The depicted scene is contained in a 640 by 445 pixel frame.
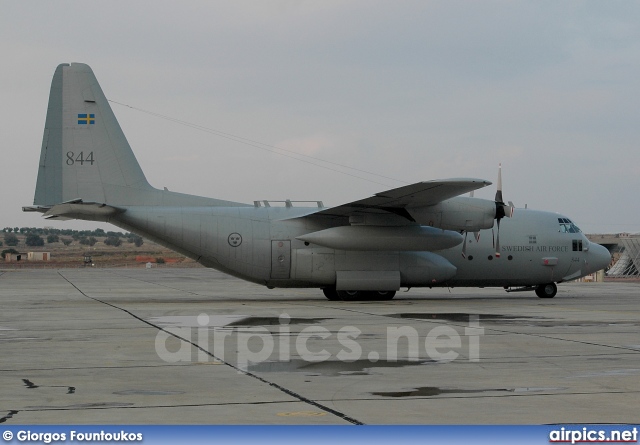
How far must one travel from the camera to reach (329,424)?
28.8 feet

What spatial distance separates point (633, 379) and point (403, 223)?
18981 mm

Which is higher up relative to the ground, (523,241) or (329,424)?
(523,241)

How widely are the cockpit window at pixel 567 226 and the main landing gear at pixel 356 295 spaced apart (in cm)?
802

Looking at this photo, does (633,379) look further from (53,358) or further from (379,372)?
(53,358)

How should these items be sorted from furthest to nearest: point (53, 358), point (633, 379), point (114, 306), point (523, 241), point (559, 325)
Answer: point (523, 241) < point (114, 306) < point (559, 325) < point (53, 358) < point (633, 379)

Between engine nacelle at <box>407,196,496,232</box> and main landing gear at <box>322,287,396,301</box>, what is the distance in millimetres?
3444

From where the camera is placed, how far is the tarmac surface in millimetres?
9516

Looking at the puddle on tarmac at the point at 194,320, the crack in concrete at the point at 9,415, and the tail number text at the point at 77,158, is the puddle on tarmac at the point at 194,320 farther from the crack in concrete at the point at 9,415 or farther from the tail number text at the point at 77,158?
the crack in concrete at the point at 9,415

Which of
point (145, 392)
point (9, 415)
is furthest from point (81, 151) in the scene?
point (9, 415)

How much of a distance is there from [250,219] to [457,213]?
761cm

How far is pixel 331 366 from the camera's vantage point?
13.2 meters

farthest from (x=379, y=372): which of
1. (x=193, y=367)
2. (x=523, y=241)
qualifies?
(x=523, y=241)

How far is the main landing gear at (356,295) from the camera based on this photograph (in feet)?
103

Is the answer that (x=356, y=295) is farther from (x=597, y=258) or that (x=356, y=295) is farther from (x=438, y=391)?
(x=438, y=391)
